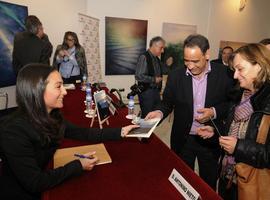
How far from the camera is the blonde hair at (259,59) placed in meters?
1.26

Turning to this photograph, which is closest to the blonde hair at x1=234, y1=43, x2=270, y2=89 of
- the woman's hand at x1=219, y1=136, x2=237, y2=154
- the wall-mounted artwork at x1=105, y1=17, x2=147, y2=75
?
the woman's hand at x1=219, y1=136, x2=237, y2=154

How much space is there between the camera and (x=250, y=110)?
54.6 inches

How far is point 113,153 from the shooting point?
1569 mm

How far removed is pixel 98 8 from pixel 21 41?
2.11 meters

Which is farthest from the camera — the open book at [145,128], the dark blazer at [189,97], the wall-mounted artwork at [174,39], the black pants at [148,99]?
the wall-mounted artwork at [174,39]

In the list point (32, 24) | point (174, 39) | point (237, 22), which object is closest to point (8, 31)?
point (32, 24)

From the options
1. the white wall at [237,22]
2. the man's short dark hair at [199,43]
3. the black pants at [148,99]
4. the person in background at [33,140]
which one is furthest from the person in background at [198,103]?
the white wall at [237,22]

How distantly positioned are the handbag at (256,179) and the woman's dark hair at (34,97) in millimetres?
1041

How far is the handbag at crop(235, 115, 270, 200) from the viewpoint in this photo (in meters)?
1.19

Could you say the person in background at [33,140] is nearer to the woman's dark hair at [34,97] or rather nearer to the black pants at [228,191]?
the woman's dark hair at [34,97]

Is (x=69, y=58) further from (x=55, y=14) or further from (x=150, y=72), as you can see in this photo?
(x=150, y=72)

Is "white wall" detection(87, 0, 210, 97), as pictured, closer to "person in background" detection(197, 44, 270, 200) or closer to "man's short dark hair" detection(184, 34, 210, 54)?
"man's short dark hair" detection(184, 34, 210, 54)

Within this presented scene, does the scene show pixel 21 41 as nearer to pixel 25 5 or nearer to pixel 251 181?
pixel 25 5

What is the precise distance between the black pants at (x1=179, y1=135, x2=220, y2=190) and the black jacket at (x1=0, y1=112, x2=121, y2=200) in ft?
3.40
